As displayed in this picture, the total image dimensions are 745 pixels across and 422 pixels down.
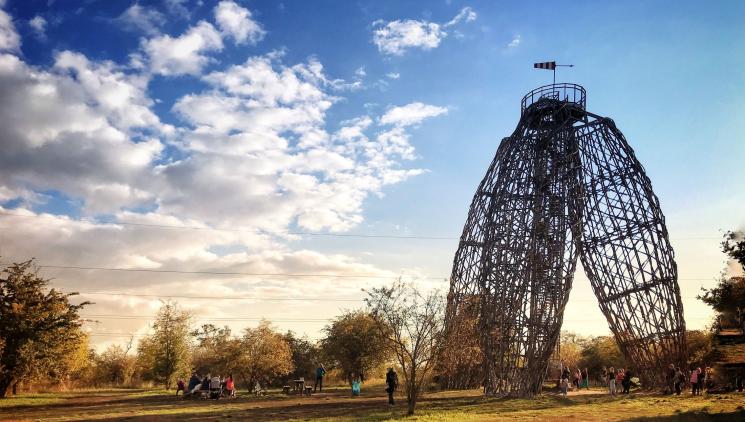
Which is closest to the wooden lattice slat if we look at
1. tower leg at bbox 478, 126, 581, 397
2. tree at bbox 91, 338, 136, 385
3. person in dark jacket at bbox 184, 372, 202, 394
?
tower leg at bbox 478, 126, 581, 397

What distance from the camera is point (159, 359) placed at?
53.3 metres

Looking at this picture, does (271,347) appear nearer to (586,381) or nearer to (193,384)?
(193,384)

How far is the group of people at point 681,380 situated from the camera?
2678 cm

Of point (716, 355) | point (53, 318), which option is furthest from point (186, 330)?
point (716, 355)

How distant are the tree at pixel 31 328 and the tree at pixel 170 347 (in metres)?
15.3

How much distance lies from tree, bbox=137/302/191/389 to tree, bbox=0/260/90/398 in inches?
601

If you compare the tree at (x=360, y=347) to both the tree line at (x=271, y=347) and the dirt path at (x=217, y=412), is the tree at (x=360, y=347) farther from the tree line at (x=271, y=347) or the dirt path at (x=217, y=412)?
the dirt path at (x=217, y=412)

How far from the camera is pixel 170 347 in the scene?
5344cm

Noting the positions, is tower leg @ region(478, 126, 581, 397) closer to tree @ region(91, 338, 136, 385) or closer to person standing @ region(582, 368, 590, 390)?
person standing @ region(582, 368, 590, 390)

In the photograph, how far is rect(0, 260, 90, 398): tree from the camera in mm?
34250

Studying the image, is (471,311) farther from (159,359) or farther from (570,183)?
(159,359)

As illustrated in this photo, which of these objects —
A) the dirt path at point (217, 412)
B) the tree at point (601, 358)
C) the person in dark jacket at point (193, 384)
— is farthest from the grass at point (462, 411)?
the tree at point (601, 358)

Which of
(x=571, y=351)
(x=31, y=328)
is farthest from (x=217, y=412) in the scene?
(x=571, y=351)

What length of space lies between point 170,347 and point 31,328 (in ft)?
63.8
